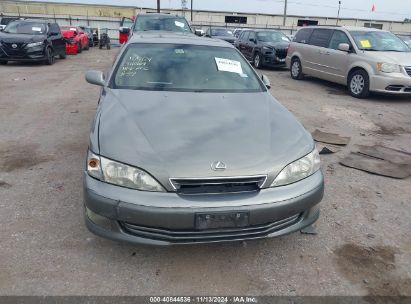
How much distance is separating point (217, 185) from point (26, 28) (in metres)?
13.8

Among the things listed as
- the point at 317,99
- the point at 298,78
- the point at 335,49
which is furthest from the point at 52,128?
the point at 298,78

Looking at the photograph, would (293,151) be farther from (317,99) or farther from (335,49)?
(335,49)

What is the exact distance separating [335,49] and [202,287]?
30.0 feet

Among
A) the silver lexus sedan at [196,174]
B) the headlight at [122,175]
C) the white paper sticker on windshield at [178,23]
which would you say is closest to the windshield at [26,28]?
the white paper sticker on windshield at [178,23]

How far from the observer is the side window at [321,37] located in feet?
34.3

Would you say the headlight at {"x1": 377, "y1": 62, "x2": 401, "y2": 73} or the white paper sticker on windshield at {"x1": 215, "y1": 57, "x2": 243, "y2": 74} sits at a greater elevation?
the white paper sticker on windshield at {"x1": 215, "y1": 57, "x2": 243, "y2": 74}

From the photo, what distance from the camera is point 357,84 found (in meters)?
9.33

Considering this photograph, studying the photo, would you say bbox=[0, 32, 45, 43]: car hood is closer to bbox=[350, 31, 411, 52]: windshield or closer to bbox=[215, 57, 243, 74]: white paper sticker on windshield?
bbox=[350, 31, 411, 52]: windshield

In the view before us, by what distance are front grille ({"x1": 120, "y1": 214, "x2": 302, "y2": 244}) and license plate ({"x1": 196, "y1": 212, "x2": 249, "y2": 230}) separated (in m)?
0.05

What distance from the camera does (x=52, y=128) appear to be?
6000mm

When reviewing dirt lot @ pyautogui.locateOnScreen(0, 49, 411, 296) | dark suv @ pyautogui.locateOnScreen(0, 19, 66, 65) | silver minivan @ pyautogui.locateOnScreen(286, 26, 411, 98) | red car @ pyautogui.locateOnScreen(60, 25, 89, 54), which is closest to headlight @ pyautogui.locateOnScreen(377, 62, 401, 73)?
silver minivan @ pyautogui.locateOnScreen(286, 26, 411, 98)

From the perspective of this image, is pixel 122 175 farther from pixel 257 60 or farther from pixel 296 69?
pixel 257 60

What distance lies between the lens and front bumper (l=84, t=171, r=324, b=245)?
2.38m

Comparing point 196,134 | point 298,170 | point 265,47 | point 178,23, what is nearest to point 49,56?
point 178,23
